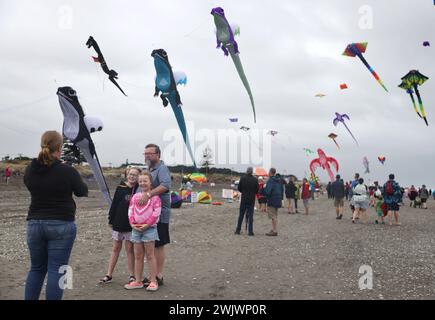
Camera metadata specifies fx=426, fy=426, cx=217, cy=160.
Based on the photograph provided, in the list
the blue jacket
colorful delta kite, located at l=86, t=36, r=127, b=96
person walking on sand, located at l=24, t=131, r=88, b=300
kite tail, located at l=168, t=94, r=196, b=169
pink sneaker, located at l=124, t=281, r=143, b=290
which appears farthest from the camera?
the blue jacket

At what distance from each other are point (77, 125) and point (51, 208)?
354cm

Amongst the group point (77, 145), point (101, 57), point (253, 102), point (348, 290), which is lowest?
point (348, 290)

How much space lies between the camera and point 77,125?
7.25 metres

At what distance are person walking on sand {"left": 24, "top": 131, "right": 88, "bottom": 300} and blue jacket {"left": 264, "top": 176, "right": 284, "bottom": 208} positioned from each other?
8028 millimetres

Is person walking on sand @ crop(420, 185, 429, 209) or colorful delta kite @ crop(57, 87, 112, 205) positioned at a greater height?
colorful delta kite @ crop(57, 87, 112, 205)

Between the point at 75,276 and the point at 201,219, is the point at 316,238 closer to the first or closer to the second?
the point at 201,219

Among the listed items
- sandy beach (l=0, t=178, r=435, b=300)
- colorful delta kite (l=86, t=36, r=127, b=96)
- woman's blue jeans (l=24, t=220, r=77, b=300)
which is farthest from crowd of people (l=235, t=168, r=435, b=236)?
woman's blue jeans (l=24, t=220, r=77, b=300)

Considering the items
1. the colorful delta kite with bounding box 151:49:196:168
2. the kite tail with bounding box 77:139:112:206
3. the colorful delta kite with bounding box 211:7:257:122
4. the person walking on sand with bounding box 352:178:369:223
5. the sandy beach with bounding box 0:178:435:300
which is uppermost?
the colorful delta kite with bounding box 211:7:257:122

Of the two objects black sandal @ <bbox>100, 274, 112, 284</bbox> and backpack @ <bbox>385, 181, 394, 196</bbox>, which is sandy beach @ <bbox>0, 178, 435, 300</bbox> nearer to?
black sandal @ <bbox>100, 274, 112, 284</bbox>

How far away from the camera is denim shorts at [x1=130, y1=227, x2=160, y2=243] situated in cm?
531

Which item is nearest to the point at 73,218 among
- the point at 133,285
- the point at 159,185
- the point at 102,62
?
the point at 159,185
